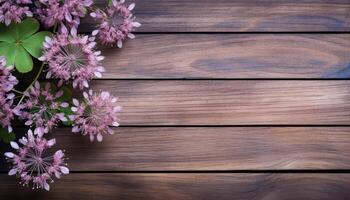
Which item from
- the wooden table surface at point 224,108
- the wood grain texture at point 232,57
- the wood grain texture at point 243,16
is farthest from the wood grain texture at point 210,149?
the wood grain texture at point 243,16

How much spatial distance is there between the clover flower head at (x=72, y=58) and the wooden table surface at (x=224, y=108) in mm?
92

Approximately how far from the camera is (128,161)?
4.25 ft

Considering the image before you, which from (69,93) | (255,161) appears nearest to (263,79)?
(255,161)

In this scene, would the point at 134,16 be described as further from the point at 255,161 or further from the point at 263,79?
the point at 255,161

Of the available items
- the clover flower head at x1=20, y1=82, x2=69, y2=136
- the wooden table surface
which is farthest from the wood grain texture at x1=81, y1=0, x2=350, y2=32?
the clover flower head at x1=20, y1=82, x2=69, y2=136

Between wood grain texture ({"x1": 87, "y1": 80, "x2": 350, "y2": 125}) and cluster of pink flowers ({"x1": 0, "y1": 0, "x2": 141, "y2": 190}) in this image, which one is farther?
wood grain texture ({"x1": 87, "y1": 80, "x2": 350, "y2": 125})

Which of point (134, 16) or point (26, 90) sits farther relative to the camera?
point (134, 16)

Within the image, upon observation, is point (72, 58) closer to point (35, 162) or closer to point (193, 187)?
point (35, 162)

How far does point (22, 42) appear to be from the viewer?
1219mm

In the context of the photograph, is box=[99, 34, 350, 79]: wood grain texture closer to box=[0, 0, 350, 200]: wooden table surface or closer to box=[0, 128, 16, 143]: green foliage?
box=[0, 0, 350, 200]: wooden table surface

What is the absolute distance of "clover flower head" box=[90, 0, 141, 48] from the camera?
127 cm

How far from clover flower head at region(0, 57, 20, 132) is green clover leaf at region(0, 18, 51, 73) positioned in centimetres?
4

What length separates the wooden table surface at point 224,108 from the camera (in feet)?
4.23

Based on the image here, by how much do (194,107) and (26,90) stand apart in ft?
1.45
